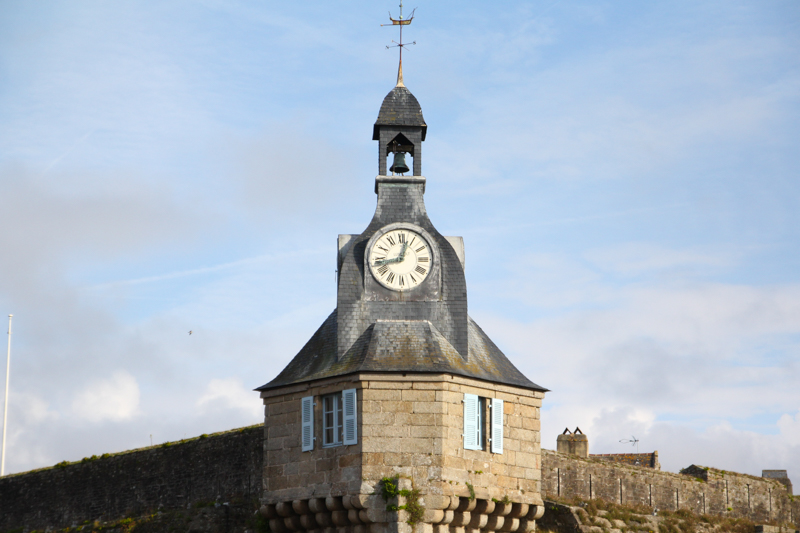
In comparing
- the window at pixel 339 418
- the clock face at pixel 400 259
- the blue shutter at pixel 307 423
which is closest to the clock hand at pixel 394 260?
the clock face at pixel 400 259

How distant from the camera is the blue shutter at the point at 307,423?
30.2m

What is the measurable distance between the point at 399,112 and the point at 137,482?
15.0 metres

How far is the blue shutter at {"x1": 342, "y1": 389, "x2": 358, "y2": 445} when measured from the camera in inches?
1158

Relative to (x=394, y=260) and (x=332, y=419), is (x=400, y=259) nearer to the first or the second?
(x=394, y=260)

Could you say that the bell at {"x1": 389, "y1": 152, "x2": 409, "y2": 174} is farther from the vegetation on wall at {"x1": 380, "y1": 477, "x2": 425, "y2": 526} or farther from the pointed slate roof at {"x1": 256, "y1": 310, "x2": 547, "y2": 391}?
the vegetation on wall at {"x1": 380, "y1": 477, "x2": 425, "y2": 526}

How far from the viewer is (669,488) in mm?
39938

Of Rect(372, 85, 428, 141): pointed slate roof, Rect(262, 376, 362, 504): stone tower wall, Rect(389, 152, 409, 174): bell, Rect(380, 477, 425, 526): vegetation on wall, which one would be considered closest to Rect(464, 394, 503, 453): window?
Rect(380, 477, 425, 526): vegetation on wall

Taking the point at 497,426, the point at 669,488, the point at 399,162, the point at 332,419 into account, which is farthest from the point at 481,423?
the point at 669,488

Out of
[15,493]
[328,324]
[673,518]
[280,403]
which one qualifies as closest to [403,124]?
[328,324]

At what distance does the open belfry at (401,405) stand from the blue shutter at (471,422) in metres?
0.03

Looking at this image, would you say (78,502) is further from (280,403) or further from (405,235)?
(405,235)

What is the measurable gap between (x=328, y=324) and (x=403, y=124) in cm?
497

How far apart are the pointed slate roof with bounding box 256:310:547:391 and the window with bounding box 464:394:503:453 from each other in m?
0.51

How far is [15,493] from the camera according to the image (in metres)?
45.2
